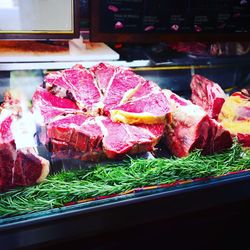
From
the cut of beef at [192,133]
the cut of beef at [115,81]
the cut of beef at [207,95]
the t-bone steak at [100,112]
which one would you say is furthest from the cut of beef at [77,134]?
the cut of beef at [207,95]

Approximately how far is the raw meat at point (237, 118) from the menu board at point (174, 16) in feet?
1.44

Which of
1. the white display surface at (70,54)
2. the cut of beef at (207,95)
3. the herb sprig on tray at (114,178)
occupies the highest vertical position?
the white display surface at (70,54)

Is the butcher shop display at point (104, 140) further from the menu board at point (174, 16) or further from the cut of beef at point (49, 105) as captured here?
the menu board at point (174, 16)

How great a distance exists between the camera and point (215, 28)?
2098 millimetres

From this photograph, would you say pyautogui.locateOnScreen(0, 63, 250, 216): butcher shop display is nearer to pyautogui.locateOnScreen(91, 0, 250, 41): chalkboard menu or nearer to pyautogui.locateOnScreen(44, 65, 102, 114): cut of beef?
pyautogui.locateOnScreen(44, 65, 102, 114): cut of beef

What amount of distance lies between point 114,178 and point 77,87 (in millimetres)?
552

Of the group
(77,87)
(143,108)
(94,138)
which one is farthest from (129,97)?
(94,138)

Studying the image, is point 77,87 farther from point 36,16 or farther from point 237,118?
point 237,118

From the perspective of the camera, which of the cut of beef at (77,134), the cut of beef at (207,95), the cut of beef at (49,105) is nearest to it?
the cut of beef at (77,134)

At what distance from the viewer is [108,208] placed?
4.99 feet

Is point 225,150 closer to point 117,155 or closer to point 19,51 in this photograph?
point 117,155

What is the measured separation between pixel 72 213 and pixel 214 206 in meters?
0.75

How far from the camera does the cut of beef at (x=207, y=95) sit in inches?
81.5

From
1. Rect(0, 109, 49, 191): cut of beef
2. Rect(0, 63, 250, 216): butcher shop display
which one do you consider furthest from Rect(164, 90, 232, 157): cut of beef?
Rect(0, 109, 49, 191): cut of beef
